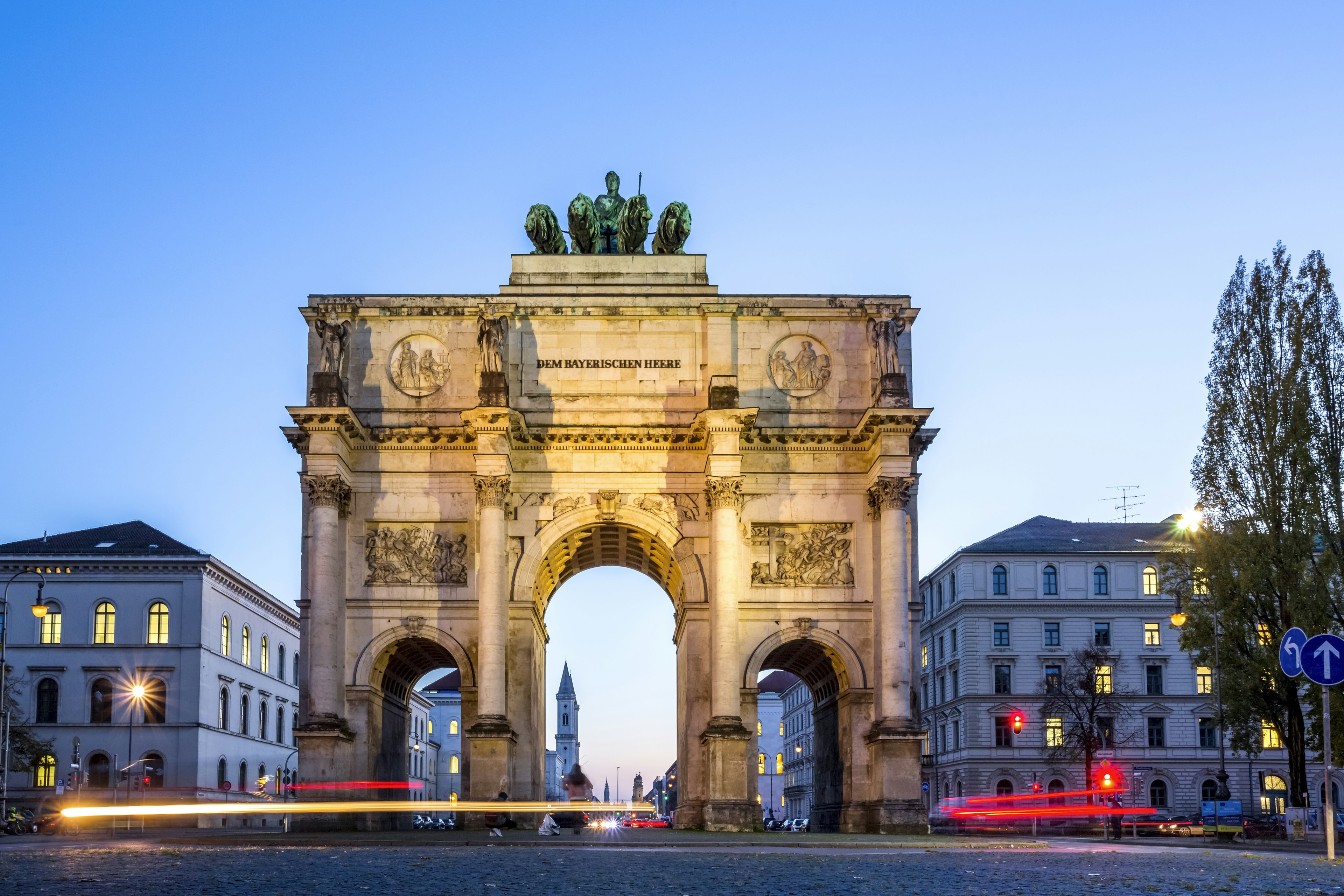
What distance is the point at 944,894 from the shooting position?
12719mm

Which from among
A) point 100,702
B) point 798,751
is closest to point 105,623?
point 100,702

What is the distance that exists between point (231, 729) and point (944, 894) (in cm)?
6222

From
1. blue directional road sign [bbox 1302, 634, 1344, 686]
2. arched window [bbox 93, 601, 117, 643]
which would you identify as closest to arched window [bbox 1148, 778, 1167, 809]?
arched window [bbox 93, 601, 117, 643]

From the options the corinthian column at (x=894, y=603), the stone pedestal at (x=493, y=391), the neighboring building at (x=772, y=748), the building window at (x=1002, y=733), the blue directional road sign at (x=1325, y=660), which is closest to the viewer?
the blue directional road sign at (x=1325, y=660)

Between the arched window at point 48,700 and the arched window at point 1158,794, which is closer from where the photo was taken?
the arched window at point 48,700

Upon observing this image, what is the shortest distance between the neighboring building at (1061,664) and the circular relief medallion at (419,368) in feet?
122

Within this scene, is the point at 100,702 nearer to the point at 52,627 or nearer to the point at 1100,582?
the point at 52,627

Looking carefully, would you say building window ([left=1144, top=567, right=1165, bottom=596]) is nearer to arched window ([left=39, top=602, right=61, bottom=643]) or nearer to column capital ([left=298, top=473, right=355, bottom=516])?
column capital ([left=298, top=473, right=355, bottom=516])

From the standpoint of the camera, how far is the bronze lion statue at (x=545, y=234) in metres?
42.7

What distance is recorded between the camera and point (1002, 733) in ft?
233

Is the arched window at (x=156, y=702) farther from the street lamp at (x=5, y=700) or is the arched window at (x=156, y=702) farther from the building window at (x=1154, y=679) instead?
the building window at (x=1154, y=679)

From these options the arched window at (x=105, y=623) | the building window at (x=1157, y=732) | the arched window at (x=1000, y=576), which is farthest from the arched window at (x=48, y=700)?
the building window at (x=1157, y=732)

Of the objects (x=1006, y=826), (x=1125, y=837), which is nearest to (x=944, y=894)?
(x=1125, y=837)

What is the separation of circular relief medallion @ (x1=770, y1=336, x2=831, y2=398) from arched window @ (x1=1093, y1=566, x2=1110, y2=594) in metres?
37.3
